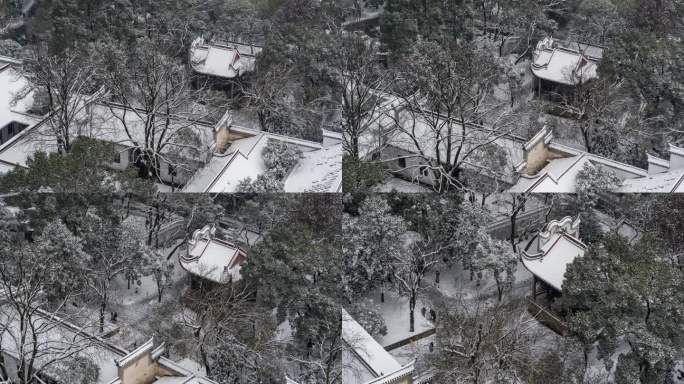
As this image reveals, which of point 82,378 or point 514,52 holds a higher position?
point 514,52

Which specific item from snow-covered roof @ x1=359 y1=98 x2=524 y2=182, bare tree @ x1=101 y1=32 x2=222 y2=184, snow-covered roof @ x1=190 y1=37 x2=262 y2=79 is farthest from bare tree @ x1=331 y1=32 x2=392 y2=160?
bare tree @ x1=101 y1=32 x2=222 y2=184

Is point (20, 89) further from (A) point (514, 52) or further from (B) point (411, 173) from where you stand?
(A) point (514, 52)

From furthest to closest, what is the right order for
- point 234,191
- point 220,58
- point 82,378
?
1. point 220,58
2. point 234,191
3. point 82,378

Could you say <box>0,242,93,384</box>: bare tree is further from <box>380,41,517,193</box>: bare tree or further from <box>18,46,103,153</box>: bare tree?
<box>380,41,517,193</box>: bare tree

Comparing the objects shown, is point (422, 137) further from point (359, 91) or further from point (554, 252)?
point (554, 252)

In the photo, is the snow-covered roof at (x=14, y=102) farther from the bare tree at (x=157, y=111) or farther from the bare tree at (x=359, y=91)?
the bare tree at (x=359, y=91)

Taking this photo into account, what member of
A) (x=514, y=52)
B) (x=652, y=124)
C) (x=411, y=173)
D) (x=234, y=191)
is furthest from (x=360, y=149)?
(x=652, y=124)

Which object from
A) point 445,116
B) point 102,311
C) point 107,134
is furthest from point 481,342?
point 107,134

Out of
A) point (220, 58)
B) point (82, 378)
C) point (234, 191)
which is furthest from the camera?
point (220, 58)

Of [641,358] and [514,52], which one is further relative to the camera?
[514,52]
